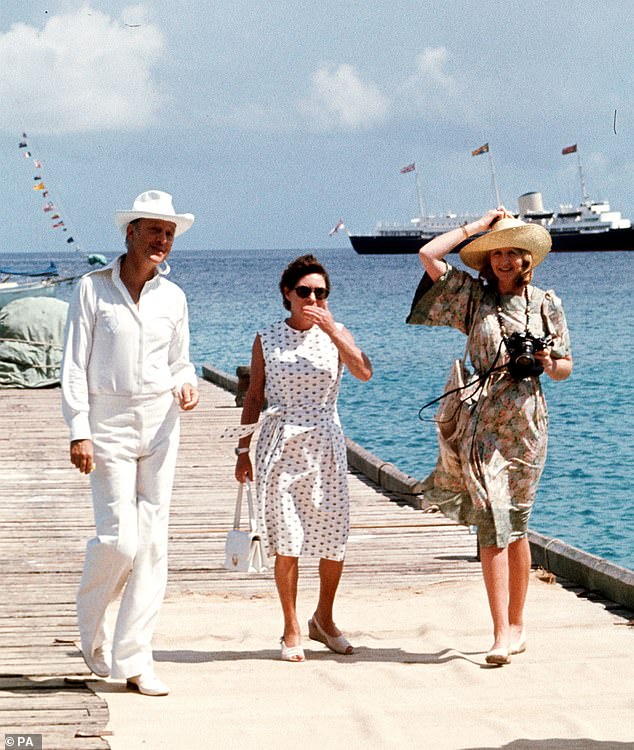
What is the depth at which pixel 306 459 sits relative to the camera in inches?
218

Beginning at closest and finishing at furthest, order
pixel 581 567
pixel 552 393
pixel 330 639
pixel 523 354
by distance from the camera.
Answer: pixel 523 354, pixel 330 639, pixel 581 567, pixel 552 393

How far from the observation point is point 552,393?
27422mm

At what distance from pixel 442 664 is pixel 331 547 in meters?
0.63

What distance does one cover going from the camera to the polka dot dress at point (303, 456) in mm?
5523

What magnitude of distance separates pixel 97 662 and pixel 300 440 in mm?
1170

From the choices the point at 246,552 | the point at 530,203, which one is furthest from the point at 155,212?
the point at 530,203

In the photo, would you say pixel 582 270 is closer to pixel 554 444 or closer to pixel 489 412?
pixel 554 444

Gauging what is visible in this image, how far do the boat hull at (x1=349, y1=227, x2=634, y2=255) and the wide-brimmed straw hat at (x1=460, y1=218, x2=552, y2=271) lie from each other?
11270cm

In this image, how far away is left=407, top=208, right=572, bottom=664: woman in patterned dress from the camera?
5.46 metres

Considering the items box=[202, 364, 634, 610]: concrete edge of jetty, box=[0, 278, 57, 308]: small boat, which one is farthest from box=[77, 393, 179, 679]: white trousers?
box=[0, 278, 57, 308]: small boat

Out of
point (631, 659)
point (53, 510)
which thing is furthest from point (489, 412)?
point (53, 510)

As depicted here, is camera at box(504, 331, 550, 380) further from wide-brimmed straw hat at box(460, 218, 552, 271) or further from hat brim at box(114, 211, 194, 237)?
hat brim at box(114, 211, 194, 237)

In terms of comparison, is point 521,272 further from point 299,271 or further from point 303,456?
point 303,456

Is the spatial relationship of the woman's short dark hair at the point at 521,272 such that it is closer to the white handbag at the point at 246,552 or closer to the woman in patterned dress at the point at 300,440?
the woman in patterned dress at the point at 300,440
